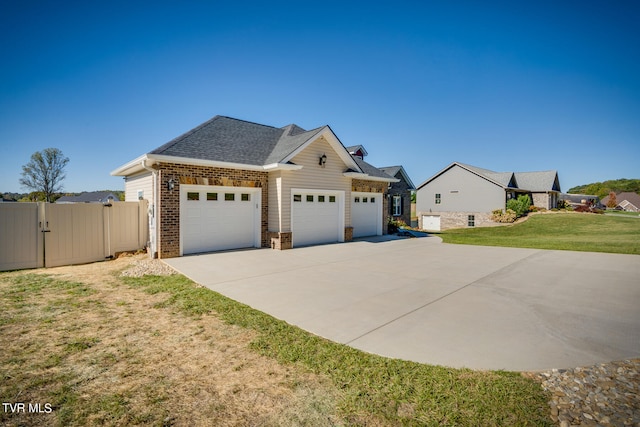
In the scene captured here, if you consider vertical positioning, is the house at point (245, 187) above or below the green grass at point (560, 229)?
above

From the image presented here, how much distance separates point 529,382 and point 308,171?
11110 millimetres

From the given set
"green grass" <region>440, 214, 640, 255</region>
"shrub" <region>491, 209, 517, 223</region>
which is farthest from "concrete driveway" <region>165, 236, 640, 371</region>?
"shrub" <region>491, 209, 517, 223</region>

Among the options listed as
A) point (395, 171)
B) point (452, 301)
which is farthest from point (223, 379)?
point (395, 171)

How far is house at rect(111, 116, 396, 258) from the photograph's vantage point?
33.2 ft

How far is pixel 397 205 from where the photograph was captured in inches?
1097

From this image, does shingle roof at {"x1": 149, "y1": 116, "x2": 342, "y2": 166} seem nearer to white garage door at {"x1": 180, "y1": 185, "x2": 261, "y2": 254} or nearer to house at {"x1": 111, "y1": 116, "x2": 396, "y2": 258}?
house at {"x1": 111, "y1": 116, "x2": 396, "y2": 258}

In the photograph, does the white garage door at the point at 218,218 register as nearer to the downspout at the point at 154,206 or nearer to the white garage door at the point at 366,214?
the downspout at the point at 154,206

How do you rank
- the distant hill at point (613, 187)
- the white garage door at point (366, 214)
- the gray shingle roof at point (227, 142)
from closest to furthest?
the gray shingle roof at point (227, 142) < the white garage door at point (366, 214) < the distant hill at point (613, 187)

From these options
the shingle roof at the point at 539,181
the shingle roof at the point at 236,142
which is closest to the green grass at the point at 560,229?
the shingle roof at the point at 539,181

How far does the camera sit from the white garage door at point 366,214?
16.2 metres

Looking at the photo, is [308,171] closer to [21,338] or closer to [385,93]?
[385,93]

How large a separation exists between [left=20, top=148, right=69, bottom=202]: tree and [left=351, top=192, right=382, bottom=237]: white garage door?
52176 mm

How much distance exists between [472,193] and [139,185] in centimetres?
3251

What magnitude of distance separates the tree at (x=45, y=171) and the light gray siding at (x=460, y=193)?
182 ft
